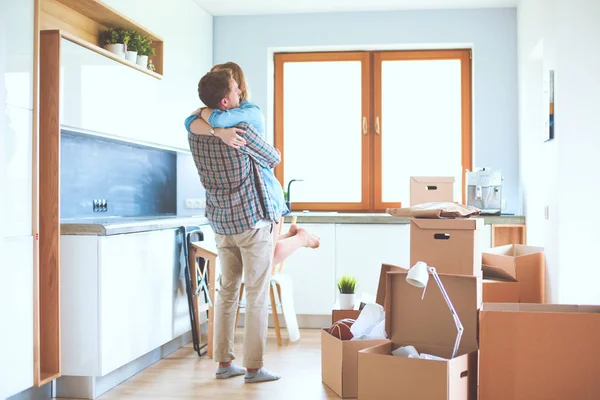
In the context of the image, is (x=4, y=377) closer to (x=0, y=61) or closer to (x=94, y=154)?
(x=0, y=61)

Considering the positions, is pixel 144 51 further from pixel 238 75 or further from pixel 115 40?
pixel 238 75

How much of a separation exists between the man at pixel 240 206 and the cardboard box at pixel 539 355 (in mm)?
1275

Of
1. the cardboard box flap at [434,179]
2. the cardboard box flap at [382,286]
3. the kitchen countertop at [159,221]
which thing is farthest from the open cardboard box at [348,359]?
the kitchen countertop at [159,221]

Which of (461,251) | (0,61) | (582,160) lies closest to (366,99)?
(582,160)

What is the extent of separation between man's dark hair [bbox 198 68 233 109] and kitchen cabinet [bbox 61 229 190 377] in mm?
783

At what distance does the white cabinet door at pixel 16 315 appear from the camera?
2.78 metres

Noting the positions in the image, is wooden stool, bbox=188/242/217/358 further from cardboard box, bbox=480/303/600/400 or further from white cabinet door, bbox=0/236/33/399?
cardboard box, bbox=480/303/600/400

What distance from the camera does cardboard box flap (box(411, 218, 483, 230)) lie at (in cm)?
305

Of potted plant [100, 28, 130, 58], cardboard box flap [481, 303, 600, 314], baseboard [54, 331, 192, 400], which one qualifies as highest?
potted plant [100, 28, 130, 58]

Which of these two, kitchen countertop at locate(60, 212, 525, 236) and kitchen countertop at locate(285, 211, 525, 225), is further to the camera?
kitchen countertop at locate(285, 211, 525, 225)

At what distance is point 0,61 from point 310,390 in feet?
6.65

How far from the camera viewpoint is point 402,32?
18.1 feet

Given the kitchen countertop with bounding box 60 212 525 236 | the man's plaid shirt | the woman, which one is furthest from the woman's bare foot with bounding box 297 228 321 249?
the kitchen countertop with bounding box 60 212 525 236

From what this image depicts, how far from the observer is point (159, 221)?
3.92 m
